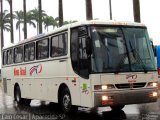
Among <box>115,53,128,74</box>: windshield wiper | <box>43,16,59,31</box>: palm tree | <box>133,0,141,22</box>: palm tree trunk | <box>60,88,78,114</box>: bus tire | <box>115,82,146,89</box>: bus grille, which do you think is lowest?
<box>60,88,78,114</box>: bus tire

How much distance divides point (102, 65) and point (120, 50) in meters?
0.78

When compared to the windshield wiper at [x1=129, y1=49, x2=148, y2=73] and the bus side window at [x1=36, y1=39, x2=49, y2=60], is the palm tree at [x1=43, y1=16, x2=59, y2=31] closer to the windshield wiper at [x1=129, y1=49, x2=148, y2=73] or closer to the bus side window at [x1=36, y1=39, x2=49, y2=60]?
the bus side window at [x1=36, y1=39, x2=49, y2=60]

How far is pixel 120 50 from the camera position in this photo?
1289 centimetres

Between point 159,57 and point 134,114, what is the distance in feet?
33.4

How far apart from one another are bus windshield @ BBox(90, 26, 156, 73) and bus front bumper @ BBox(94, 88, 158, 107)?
2.13 ft

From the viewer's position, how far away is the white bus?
41.2 ft

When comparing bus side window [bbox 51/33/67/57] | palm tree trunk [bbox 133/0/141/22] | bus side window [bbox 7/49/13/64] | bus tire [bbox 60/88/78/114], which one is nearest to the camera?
bus tire [bbox 60/88/78/114]

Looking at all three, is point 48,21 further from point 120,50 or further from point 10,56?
point 120,50

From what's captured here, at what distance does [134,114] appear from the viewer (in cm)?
1380

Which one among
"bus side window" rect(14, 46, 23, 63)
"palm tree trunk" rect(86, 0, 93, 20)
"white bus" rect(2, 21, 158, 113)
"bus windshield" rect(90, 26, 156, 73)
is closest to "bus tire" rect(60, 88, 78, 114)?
"white bus" rect(2, 21, 158, 113)

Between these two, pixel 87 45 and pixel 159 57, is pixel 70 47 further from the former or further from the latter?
pixel 159 57

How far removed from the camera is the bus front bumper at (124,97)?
1246 cm

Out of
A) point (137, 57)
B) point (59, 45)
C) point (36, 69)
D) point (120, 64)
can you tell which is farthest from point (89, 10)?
point (120, 64)

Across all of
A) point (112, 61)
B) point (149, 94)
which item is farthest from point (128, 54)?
point (149, 94)
